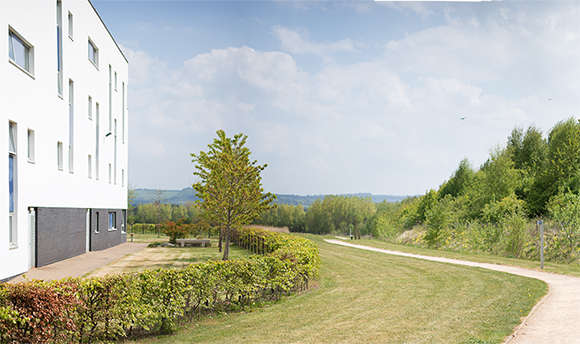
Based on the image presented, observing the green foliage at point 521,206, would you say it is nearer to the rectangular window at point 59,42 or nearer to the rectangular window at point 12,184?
the rectangular window at point 12,184

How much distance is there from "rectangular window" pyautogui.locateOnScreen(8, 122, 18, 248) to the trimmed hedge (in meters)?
6.15

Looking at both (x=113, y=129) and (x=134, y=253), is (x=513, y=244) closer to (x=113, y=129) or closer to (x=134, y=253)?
(x=134, y=253)

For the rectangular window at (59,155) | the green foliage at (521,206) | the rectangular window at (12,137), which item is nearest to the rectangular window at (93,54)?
the rectangular window at (59,155)

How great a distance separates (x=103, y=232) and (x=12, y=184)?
1165cm

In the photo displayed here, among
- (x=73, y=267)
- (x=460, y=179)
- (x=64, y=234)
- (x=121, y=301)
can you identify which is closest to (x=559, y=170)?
(x=460, y=179)

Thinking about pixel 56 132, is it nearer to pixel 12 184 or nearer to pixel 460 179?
pixel 12 184

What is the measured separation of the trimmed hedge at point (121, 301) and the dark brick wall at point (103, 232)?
14740 millimetres

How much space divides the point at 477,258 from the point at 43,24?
1791 centimetres

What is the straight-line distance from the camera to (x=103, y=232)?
22.9m

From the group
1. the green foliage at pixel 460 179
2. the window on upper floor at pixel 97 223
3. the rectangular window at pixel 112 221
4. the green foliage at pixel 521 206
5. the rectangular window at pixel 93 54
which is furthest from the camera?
the green foliage at pixel 460 179


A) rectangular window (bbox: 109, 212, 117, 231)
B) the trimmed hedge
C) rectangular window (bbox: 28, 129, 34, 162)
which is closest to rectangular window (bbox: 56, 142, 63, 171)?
rectangular window (bbox: 28, 129, 34, 162)

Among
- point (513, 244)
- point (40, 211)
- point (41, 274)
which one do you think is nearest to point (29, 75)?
point (40, 211)

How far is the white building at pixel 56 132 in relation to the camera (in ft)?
38.6

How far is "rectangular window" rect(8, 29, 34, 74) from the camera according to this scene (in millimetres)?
11938
